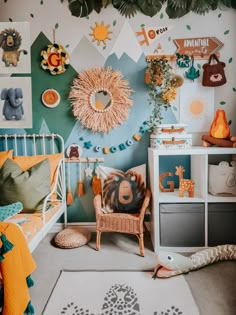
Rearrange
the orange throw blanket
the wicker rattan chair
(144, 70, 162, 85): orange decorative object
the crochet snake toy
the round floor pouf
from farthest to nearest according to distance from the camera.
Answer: (144, 70, 162, 85): orange decorative object → the round floor pouf → the wicker rattan chair → the crochet snake toy → the orange throw blanket

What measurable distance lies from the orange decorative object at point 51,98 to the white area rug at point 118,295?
159cm

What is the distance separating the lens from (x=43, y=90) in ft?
9.57

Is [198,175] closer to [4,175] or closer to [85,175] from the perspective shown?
[85,175]

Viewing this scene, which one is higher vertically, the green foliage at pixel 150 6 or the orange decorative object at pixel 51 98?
the green foliage at pixel 150 6

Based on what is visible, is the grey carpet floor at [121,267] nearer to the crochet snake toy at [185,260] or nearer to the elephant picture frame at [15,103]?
the crochet snake toy at [185,260]

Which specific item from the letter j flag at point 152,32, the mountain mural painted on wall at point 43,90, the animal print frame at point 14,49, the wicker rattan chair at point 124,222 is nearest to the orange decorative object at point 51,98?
the mountain mural painted on wall at point 43,90

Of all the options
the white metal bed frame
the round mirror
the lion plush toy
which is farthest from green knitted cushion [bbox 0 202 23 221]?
the lion plush toy

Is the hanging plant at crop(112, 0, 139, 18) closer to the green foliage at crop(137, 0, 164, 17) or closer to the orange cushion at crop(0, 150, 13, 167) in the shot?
the green foliage at crop(137, 0, 164, 17)

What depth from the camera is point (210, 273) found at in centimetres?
213

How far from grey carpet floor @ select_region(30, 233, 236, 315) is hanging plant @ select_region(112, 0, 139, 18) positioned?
214 centimetres

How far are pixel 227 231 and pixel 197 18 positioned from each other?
1977 millimetres

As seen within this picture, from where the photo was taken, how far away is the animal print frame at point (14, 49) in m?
2.87

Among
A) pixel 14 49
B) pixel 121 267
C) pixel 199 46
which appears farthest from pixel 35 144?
pixel 199 46

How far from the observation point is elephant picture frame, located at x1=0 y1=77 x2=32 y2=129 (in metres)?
2.91
